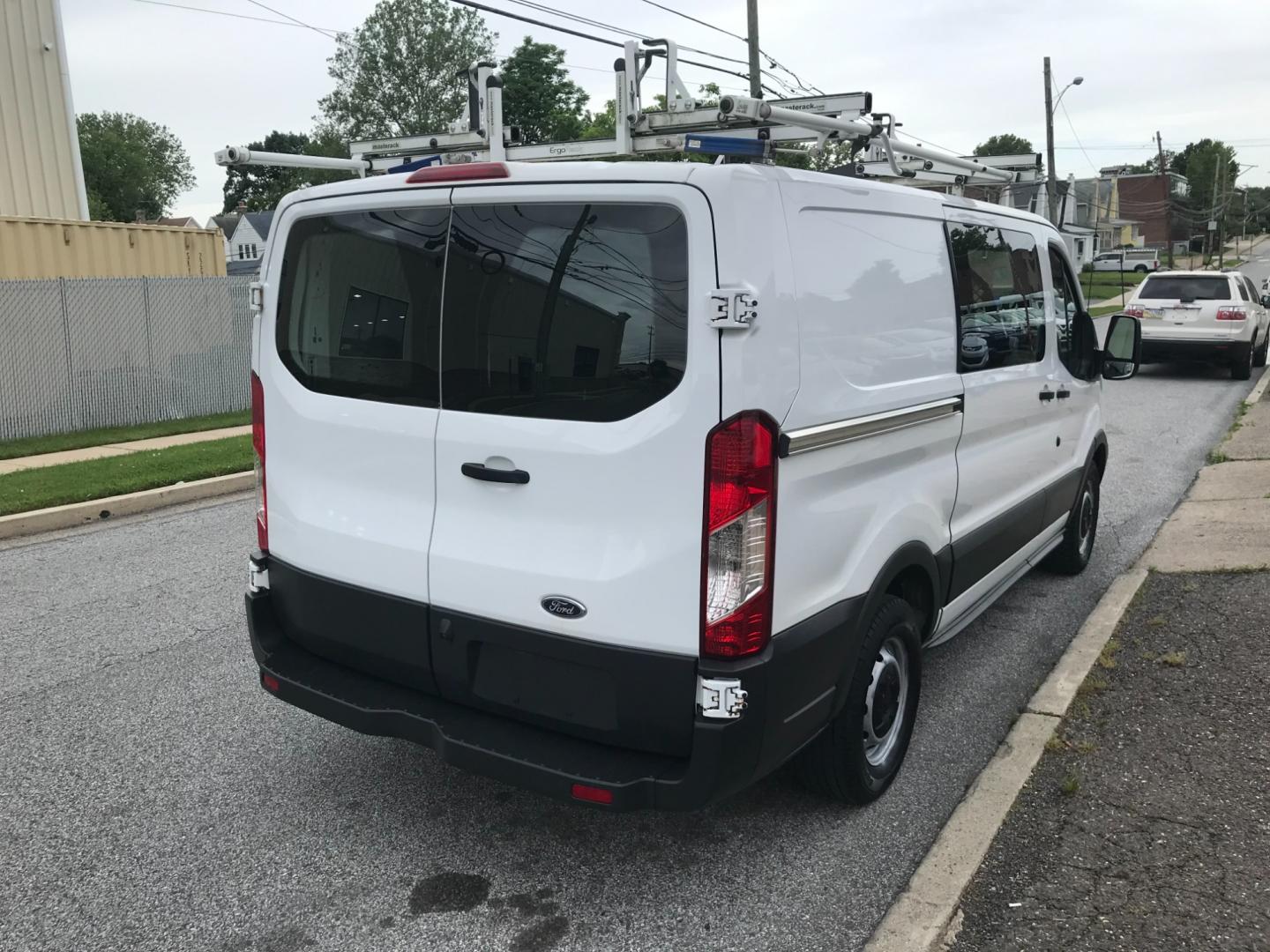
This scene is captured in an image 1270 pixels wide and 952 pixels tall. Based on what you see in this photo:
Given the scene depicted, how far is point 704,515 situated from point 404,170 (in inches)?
73.3

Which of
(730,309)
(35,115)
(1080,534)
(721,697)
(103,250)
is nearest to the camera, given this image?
(730,309)

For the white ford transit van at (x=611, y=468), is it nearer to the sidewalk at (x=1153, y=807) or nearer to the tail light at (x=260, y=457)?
the tail light at (x=260, y=457)

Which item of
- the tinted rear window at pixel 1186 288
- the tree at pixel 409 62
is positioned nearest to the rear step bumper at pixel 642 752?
the tinted rear window at pixel 1186 288

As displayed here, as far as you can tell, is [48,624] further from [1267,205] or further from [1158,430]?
[1267,205]

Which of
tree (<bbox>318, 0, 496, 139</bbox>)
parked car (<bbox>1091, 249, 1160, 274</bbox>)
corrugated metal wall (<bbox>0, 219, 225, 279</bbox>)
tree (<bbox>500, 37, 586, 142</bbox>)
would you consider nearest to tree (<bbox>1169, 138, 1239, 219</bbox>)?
parked car (<bbox>1091, 249, 1160, 274</bbox>)

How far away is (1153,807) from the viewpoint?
357 cm

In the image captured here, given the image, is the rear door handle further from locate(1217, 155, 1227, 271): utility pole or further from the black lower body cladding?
locate(1217, 155, 1227, 271): utility pole

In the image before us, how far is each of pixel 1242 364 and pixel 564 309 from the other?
17384 mm

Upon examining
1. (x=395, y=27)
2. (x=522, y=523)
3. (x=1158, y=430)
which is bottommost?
(x=1158, y=430)

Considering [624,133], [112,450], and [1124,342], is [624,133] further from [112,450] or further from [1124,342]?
[112,450]

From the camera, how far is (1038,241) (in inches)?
203

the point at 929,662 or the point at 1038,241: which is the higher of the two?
the point at 1038,241

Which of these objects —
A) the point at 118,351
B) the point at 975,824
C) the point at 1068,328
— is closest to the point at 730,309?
the point at 975,824

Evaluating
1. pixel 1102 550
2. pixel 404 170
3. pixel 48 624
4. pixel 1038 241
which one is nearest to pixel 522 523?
pixel 404 170
